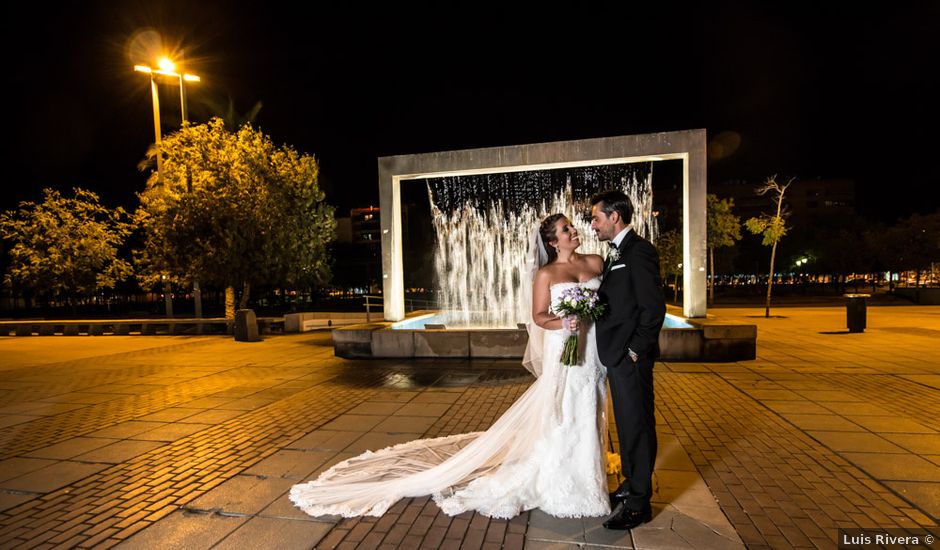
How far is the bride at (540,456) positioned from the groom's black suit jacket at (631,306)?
0.88ft

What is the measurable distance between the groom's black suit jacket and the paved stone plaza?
1.30 m

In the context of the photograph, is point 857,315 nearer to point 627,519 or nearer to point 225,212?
point 627,519

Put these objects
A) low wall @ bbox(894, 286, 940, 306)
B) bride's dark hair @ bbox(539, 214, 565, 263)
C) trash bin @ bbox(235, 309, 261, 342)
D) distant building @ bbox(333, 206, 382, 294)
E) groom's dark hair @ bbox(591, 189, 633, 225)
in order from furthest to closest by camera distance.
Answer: distant building @ bbox(333, 206, 382, 294) < low wall @ bbox(894, 286, 940, 306) < trash bin @ bbox(235, 309, 261, 342) < bride's dark hair @ bbox(539, 214, 565, 263) < groom's dark hair @ bbox(591, 189, 633, 225)

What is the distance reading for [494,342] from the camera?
1042 cm

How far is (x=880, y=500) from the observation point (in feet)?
12.3

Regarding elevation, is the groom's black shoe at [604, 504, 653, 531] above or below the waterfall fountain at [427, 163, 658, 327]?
below

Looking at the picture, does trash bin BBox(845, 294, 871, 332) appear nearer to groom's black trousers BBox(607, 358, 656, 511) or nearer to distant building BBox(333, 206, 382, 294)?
groom's black trousers BBox(607, 358, 656, 511)

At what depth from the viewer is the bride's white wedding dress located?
3.62 meters

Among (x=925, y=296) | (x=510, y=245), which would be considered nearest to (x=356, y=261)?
(x=510, y=245)

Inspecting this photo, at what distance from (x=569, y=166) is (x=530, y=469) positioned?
9687 mm

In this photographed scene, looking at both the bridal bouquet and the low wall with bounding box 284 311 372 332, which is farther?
the low wall with bounding box 284 311 372 332

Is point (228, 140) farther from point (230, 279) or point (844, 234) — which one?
point (844, 234)

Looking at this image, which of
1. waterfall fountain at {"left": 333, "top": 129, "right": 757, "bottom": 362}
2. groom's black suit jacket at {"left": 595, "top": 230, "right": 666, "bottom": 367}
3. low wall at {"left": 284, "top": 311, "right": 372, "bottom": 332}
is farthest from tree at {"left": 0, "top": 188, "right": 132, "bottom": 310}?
groom's black suit jacket at {"left": 595, "top": 230, "right": 666, "bottom": 367}

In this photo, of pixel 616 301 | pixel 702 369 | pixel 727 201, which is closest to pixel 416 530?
pixel 616 301
